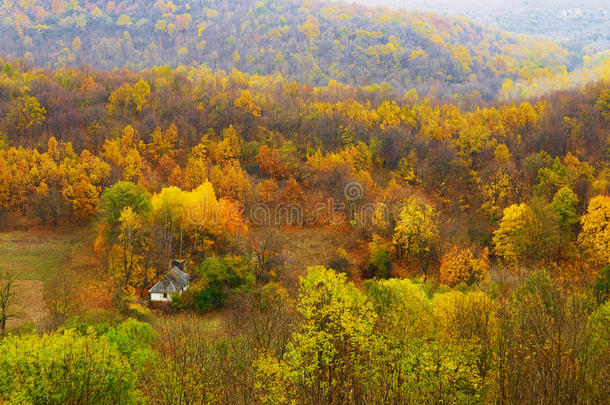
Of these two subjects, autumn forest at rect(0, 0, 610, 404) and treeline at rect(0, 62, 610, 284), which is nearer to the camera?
autumn forest at rect(0, 0, 610, 404)

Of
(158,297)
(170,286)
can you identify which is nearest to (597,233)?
(170,286)

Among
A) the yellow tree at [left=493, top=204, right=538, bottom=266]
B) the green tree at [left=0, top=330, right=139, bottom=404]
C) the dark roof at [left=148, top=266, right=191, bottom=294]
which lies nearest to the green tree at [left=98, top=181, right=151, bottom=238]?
the dark roof at [left=148, top=266, right=191, bottom=294]

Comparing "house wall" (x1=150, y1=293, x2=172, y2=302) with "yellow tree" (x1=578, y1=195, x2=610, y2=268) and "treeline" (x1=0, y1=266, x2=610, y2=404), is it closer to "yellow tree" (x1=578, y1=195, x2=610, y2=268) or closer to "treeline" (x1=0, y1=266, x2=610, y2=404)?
"treeline" (x1=0, y1=266, x2=610, y2=404)

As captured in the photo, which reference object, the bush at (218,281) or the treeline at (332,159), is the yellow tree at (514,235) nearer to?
the treeline at (332,159)

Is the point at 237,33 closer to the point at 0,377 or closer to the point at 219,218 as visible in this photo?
the point at 219,218

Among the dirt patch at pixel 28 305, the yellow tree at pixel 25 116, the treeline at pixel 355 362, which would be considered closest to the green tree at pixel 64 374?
the treeline at pixel 355 362

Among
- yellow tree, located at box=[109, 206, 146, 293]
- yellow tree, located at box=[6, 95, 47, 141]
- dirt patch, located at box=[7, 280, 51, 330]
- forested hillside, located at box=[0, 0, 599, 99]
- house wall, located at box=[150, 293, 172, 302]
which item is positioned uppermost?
forested hillside, located at box=[0, 0, 599, 99]
